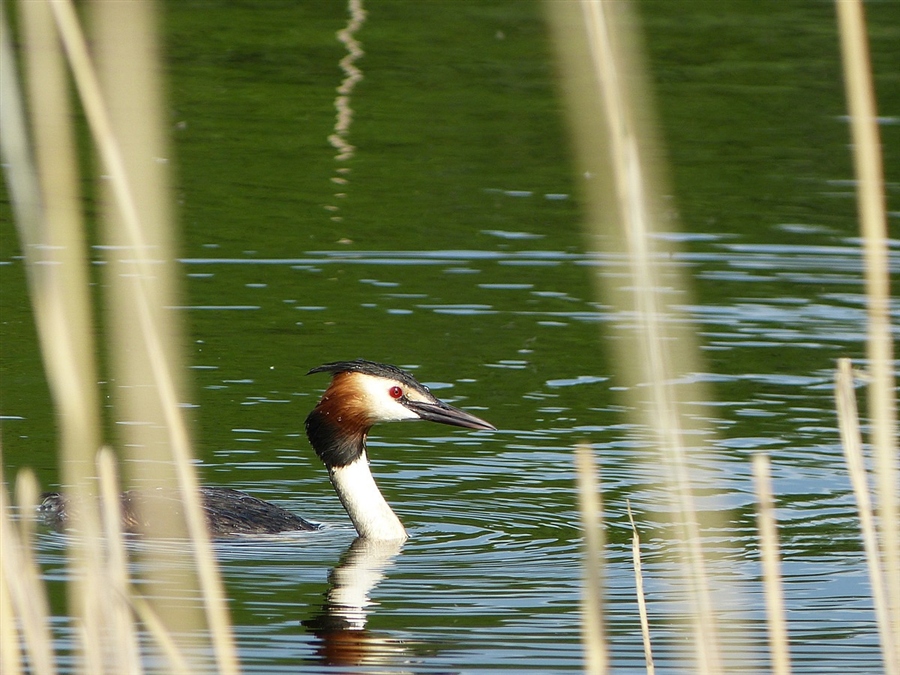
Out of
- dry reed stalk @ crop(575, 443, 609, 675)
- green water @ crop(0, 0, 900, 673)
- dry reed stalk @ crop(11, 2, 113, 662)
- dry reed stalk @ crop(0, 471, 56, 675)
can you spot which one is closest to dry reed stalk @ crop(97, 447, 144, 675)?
dry reed stalk @ crop(11, 2, 113, 662)

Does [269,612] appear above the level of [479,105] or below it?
below

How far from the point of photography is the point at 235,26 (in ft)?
69.3

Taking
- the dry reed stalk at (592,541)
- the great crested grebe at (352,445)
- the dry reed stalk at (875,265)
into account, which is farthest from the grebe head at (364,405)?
the dry reed stalk at (592,541)

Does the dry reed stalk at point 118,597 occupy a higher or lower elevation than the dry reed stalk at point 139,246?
lower

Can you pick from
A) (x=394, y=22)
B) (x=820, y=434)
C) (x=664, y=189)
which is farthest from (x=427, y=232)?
(x=394, y=22)

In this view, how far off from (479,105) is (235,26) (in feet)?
15.3

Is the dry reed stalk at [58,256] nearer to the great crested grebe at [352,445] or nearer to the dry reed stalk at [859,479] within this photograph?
the dry reed stalk at [859,479]

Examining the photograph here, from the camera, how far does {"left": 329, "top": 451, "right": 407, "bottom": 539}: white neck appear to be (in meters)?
7.32

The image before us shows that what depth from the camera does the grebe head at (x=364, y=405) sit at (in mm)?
7453

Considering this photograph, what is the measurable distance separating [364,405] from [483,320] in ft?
10.6

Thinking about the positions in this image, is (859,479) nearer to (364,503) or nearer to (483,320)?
(364,503)

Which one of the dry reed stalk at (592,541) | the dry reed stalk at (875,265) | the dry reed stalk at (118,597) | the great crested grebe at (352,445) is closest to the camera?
the dry reed stalk at (875,265)

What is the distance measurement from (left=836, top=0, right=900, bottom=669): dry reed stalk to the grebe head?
152 inches

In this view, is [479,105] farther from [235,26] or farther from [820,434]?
[820,434]
